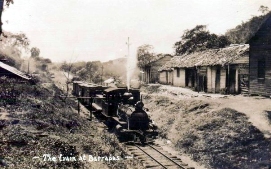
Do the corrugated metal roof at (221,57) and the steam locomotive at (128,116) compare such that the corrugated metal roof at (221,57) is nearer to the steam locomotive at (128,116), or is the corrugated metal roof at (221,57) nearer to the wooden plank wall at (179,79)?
the wooden plank wall at (179,79)

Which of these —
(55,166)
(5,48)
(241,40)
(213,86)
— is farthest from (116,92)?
(241,40)

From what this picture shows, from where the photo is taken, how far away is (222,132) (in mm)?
14680

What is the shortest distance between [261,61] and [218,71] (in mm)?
6763

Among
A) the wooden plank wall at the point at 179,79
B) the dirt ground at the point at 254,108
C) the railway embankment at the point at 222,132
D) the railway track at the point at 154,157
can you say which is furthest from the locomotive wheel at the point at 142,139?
the wooden plank wall at the point at 179,79

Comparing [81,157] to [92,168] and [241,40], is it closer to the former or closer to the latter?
[92,168]

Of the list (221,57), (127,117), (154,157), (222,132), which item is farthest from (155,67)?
(154,157)

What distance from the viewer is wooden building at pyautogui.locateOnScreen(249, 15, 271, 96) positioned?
2022cm

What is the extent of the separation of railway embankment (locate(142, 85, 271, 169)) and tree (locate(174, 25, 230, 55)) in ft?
104

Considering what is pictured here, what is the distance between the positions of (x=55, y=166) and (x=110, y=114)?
9516 mm

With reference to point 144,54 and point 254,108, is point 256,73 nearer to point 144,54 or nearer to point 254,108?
point 254,108

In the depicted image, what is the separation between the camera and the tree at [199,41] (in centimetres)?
4997

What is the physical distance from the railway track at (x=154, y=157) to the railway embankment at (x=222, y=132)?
4.93ft

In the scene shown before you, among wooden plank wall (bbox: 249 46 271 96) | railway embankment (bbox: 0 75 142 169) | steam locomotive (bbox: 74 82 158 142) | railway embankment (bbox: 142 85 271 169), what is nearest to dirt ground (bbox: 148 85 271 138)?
railway embankment (bbox: 142 85 271 169)

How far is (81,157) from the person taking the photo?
9664 mm
